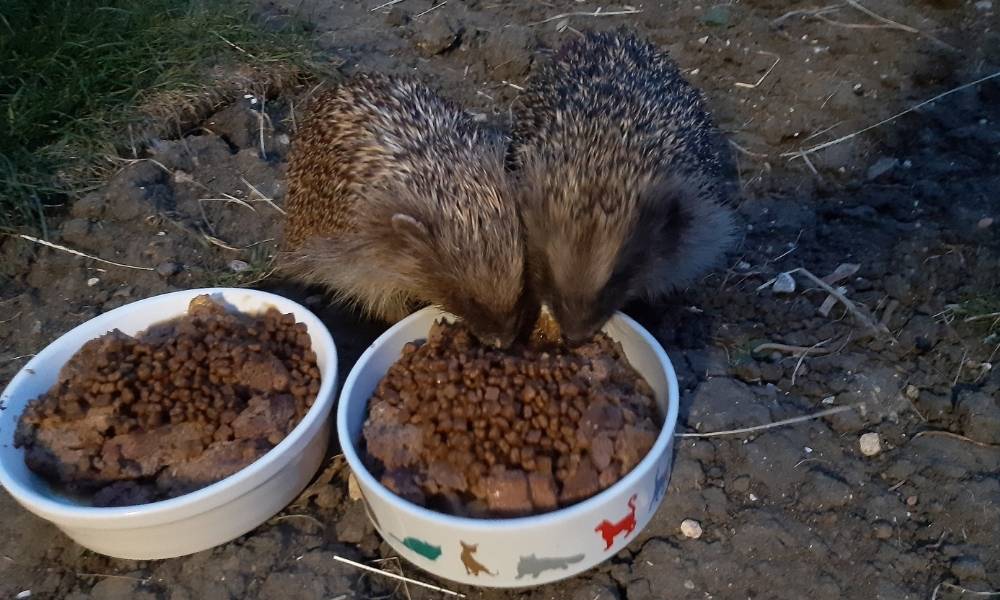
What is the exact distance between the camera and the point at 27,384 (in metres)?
1.91

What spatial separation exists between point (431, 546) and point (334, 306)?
1.12 metres

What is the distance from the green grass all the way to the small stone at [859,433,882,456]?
95.7 inches

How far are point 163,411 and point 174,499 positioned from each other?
0.26 meters

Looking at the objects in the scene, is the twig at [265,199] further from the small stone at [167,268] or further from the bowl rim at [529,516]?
the bowl rim at [529,516]

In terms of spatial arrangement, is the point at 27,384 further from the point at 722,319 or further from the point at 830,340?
the point at 830,340

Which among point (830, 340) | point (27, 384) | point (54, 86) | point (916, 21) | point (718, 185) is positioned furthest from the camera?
point (916, 21)

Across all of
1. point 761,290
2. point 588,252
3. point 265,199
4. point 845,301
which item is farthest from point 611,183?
point 265,199

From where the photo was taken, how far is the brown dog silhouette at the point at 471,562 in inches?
60.5

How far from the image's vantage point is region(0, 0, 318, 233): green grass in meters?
2.76

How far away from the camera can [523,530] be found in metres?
1.50

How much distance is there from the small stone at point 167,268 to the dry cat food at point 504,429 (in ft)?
3.03

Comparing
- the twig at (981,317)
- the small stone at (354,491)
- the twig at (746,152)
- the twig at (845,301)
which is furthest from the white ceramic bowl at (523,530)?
the twig at (746,152)

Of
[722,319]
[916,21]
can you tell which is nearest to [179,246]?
[722,319]

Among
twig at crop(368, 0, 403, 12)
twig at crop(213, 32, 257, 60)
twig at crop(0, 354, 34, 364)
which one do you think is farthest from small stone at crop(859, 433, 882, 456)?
twig at crop(368, 0, 403, 12)
